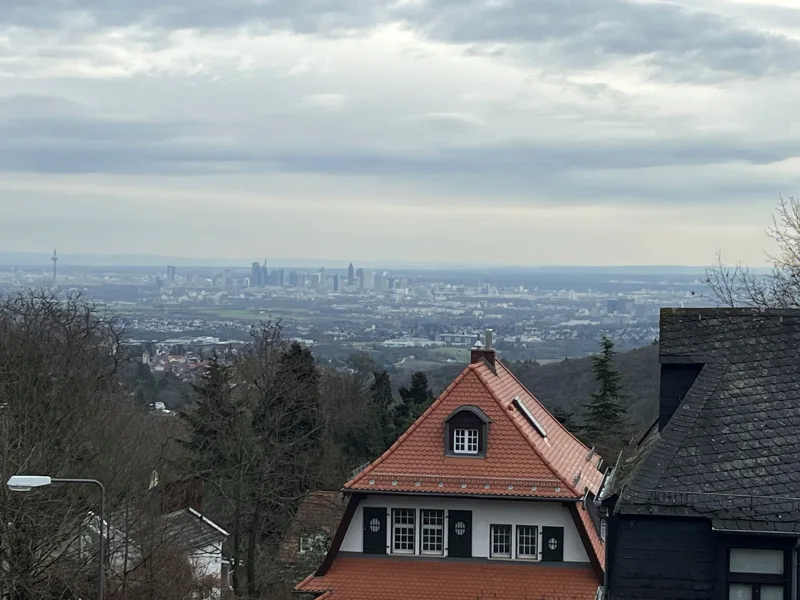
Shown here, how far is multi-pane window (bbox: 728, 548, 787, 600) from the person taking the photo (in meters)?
13.4

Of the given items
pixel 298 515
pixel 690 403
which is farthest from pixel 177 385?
pixel 690 403

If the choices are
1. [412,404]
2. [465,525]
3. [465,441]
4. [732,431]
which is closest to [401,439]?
[465,441]

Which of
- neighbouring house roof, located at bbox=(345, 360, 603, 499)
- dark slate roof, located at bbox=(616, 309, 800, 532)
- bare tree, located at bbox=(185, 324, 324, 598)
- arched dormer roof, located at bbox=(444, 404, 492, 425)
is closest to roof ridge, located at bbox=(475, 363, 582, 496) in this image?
neighbouring house roof, located at bbox=(345, 360, 603, 499)

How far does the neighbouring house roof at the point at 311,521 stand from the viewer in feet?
133

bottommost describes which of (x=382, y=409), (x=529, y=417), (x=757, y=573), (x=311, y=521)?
(x=311, y=521)

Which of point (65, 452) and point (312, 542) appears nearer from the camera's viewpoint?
point (65, 452)

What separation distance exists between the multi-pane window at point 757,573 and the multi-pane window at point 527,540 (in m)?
13.5

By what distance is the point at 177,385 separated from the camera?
96.8 metres

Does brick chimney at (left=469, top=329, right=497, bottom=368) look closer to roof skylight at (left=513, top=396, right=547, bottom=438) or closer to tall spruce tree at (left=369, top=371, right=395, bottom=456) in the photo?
roof skylight at (left=513, top=396, right=547, bottom=438)

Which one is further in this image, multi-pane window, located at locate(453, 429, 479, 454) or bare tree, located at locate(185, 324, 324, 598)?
bare tree, located at locate(185, 324, 324, 598)

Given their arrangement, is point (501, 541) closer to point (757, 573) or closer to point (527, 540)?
point (527, 540)

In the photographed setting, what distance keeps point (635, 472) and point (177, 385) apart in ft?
281

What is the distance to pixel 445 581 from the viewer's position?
26016mm

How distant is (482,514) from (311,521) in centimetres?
1598
